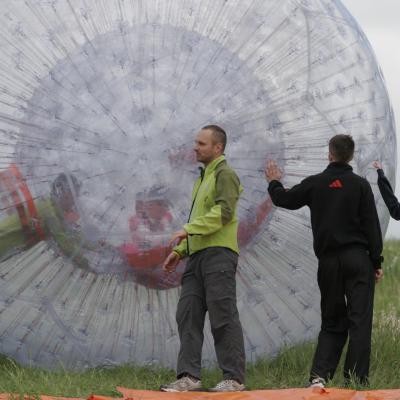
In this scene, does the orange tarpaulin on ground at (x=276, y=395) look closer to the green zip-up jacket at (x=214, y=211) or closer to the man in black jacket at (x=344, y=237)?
the man in black jacket at (x=344, y=237)

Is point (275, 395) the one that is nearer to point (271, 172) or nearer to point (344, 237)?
point (344, 237)

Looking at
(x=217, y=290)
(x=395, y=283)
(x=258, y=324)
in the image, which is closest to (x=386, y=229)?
(x=258, y=324)

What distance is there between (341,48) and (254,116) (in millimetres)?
834

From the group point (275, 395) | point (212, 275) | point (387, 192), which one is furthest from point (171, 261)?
point (387, 192)

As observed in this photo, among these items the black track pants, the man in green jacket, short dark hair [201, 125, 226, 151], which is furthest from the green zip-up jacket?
the black track pants

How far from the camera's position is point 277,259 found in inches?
251

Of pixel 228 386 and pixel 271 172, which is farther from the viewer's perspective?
pixel 271 172

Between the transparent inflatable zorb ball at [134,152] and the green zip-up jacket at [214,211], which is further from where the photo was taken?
the transparent inflatable zorb ball at [134,152]

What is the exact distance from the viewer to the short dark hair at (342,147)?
6180mm

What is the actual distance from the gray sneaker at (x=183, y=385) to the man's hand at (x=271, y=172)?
3.99 feet

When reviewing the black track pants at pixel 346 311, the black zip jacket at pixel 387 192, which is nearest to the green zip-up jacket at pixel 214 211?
the black track pants at pixel 346 311

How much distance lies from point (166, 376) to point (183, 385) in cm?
46

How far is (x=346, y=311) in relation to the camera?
626 cm

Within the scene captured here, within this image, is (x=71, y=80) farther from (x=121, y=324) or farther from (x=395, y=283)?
(x=395, y=283)
